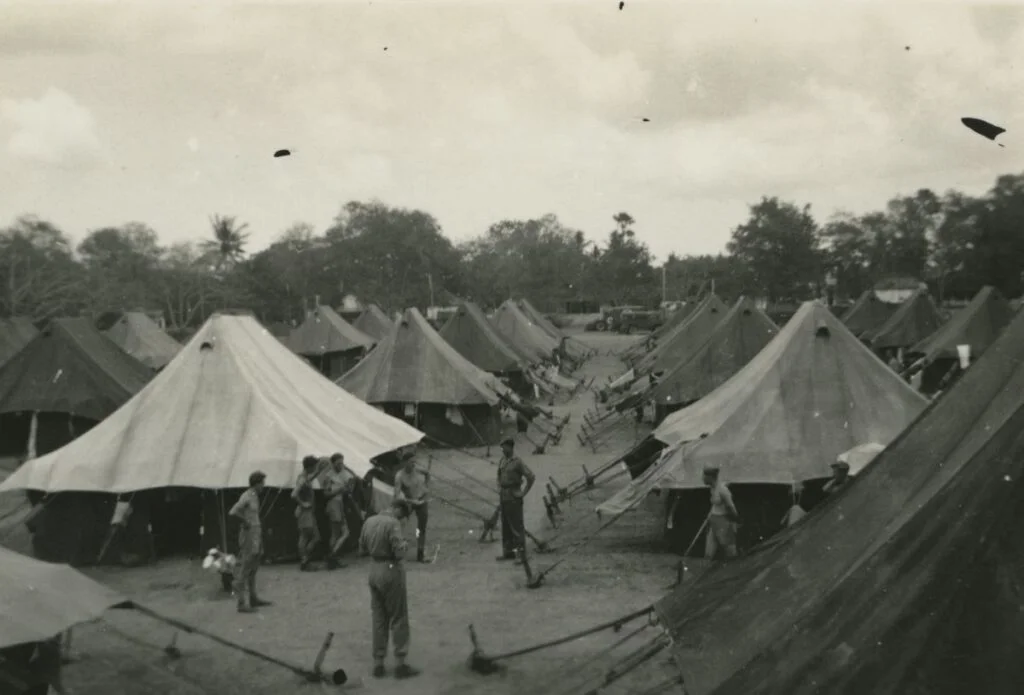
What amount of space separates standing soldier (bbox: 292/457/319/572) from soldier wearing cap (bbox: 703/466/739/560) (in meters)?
5.54

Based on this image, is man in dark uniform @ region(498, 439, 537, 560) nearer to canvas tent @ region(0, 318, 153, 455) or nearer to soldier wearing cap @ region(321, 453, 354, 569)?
soldier wearing cap @ region(321, 453, 354, 569)

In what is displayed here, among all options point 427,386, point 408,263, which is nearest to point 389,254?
point 408,263

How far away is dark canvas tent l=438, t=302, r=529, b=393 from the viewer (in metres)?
29.8

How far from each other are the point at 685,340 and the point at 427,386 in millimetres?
9389

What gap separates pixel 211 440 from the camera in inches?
569

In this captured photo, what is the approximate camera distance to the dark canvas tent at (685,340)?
2717cm

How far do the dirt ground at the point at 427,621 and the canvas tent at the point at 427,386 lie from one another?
7.32 m

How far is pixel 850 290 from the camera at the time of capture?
245ft

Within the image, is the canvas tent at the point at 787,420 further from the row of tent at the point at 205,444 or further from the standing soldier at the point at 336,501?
the row of tent at the point at 205,444

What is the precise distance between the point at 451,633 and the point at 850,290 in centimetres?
7041

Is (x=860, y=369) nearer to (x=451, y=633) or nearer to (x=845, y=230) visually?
(x=451, y=633)

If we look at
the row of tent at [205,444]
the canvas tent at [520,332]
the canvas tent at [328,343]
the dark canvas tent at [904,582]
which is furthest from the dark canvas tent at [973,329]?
the dark canvas tent at [904,582]

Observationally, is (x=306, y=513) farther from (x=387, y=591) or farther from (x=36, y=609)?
(x=36, y=609)

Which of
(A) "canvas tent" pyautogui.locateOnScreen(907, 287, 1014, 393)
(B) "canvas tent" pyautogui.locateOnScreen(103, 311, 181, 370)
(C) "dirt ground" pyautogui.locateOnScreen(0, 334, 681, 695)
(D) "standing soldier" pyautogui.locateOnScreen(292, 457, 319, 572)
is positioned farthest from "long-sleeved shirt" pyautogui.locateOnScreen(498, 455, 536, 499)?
(B) "canvas tent" pyautogui.locateOnScreen(103, 311, 181, 370)
